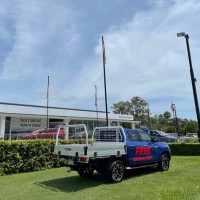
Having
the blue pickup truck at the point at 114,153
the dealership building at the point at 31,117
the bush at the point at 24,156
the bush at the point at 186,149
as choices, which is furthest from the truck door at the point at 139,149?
the dealership building at the point at 31,117

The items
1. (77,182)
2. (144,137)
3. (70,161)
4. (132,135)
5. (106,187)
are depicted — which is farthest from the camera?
(144,137)

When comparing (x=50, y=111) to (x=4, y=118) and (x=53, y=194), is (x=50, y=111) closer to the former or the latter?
(x=4, y=118)

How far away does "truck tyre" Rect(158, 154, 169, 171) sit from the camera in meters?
11.0

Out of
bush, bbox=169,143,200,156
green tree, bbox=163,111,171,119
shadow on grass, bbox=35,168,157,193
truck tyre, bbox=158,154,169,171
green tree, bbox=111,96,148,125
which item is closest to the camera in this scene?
shadow on grass, bbox=35,168,157,193

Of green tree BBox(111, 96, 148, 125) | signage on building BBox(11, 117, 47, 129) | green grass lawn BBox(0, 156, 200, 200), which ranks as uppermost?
green tree BBox(111, 96, 148, 125)

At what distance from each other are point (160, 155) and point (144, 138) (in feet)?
3.86

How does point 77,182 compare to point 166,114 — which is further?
point 166,114

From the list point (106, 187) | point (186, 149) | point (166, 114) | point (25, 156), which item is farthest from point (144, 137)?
point (166, 114)

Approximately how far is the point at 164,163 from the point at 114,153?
3280 millimetres

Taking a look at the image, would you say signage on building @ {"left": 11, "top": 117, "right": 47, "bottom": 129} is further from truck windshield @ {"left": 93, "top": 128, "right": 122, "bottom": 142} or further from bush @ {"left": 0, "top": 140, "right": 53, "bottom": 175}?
truck windshield @ {"left": 93, "top": 128, "right": 122, "bottom": 142}

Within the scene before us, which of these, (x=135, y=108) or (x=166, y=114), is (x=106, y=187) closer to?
(x=135, y=108)

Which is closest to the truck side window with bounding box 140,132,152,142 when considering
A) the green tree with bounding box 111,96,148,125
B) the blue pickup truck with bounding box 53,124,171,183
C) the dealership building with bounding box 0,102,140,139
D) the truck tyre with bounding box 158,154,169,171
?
the blue pickup truck with bounding box 53,124,171,183

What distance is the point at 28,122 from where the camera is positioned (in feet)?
118

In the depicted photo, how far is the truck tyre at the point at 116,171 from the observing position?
880 cm
